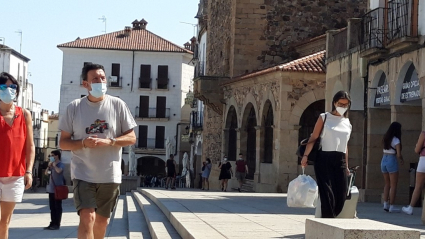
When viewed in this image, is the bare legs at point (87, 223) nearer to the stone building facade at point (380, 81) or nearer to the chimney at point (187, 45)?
the stone building facade at point (380, 81)

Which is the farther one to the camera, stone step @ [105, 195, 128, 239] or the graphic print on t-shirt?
stone step @ [105, 195, 128, 239]

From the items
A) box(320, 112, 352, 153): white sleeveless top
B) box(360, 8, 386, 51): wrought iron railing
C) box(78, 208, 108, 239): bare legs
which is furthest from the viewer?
box(360, 8, 386, 51): wrought iron railing

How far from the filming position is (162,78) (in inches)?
2906

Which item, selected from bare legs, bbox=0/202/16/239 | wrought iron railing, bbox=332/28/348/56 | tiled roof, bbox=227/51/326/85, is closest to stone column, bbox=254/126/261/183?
tiled roof, bbox=227/51/326/85

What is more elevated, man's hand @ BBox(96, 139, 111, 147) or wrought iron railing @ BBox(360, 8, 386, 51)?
wrought iron railing @ BBox(360, 8, 386, 51)

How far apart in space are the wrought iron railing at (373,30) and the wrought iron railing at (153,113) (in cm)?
5214

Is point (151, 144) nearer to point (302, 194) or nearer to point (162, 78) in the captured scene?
point (162, 78)

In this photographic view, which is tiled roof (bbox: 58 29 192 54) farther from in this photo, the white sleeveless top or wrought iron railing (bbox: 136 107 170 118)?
the white sleeveless top

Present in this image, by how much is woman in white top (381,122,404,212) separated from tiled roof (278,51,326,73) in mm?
15755

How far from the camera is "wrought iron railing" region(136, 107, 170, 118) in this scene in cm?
7350

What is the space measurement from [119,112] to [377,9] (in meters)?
14.7

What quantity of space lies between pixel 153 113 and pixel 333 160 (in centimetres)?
6488

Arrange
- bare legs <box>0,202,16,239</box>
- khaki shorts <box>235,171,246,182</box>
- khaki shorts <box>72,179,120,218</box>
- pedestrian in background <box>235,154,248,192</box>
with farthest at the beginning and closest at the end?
1. khaki shorts <box>235,171,246,182</box>
2. pedestrian in background <box>235,154,248,192</box>
3. bare legs <box>0,202,16,239</box>
4. khaki shorts <box>72,179,120,218</box>

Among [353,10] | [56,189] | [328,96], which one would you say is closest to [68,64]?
[353,10]
